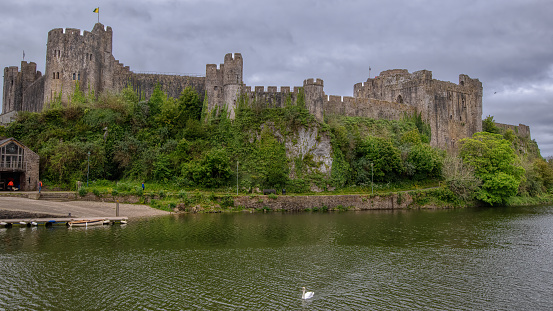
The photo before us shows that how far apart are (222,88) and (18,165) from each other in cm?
1946

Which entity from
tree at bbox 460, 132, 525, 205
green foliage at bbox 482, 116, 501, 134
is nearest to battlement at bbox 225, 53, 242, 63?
tree at bbox 460, 132, 525, 205

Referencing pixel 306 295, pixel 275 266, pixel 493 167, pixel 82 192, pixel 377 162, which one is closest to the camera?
pixel 306 295

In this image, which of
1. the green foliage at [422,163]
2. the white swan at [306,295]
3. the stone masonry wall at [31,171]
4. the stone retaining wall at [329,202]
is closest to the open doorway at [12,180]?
the stone masonry wall at [31,171]

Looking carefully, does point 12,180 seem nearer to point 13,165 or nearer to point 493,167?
point 13,165

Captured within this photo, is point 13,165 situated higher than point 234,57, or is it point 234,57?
point 234,57

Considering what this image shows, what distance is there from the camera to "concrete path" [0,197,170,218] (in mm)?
27938

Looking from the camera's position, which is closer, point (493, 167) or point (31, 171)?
point (31, 171)

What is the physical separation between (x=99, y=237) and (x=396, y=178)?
30171mm

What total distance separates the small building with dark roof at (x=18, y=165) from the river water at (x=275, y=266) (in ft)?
40.0

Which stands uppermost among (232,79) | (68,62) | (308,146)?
(68,62)

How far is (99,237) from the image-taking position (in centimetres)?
2231

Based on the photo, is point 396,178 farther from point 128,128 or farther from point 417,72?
point 128,128

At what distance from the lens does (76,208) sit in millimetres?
30125

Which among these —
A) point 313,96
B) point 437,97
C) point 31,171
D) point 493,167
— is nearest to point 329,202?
point 313,96
